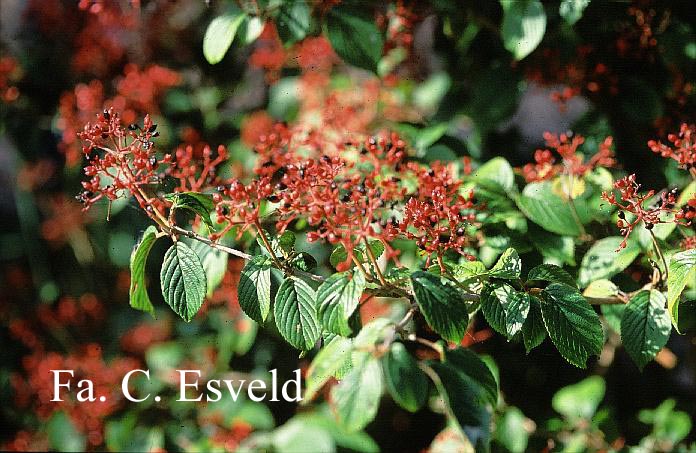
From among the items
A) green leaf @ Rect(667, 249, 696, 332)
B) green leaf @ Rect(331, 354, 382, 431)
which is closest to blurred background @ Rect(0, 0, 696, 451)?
green leaf @ Rect(667, 249, 696, 332)

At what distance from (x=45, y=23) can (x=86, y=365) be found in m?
1.25

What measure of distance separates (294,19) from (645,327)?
905 millimetres

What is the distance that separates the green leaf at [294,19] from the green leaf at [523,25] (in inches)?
16.1

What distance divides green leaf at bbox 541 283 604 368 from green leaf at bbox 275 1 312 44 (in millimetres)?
779

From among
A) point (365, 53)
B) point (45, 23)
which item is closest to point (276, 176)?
point (365, 53)

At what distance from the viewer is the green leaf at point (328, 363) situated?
41.5 inches

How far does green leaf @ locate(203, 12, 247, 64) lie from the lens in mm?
1444

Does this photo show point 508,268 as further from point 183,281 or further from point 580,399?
point 580,399

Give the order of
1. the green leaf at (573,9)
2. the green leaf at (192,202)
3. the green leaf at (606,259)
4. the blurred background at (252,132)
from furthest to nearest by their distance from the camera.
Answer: the blurred background at (252,132) → the green leaf at (573,9) → the green leaf at (606,259) → the green leaf at (192,202)

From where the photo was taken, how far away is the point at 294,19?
1481mm

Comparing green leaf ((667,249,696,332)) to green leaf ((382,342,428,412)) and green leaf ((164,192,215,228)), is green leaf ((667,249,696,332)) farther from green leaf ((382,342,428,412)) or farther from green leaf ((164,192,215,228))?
green leaf ((164,192,215,228))

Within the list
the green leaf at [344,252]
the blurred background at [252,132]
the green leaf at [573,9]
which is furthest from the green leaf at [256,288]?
the green leaf at [573,9]

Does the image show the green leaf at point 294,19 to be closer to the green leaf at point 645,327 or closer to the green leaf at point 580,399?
the green leaf at point 645,327

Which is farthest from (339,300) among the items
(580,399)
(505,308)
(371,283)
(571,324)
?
(580,399)
